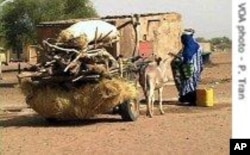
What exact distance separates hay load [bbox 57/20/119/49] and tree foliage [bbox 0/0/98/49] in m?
43.5

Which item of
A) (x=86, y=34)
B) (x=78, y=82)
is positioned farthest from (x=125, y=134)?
(x=86, y=34)

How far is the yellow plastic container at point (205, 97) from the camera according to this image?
50.8ft

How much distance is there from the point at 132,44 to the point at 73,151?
577 inches

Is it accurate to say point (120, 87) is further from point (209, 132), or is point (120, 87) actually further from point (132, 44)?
point (132, 44)

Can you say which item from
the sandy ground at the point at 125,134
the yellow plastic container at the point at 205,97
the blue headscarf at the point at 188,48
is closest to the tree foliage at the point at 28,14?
the blue headscarf at the point at 188,48

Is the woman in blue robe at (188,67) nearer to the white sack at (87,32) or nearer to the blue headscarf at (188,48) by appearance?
the blue headscarf at (188,48)

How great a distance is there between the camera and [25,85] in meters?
12.2

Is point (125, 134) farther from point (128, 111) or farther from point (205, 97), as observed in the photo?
point (205, 97)

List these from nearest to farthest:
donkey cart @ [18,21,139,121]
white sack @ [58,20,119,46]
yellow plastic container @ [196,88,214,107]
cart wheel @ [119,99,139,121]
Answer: donkey cart @ [18,21,139,121] < white sack @ [58,20,119,46] < cart wheel @ [119,99,139,121] < yellow plastic container @ [196,88,214,107]

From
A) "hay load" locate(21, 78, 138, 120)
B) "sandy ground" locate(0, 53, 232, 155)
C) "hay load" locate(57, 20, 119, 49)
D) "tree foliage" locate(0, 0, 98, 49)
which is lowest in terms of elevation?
"sandy ground" locate(0, 53, 232, 155)

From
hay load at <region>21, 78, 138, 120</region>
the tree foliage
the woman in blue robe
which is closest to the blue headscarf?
the woman in blue robe

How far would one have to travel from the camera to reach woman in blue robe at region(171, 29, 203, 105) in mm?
15906

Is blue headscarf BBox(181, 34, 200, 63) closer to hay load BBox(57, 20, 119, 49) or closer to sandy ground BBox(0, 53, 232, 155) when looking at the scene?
sandy ground BBox(0, 53, 232, 155)

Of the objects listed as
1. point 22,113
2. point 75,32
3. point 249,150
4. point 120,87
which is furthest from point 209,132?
point 249,150
